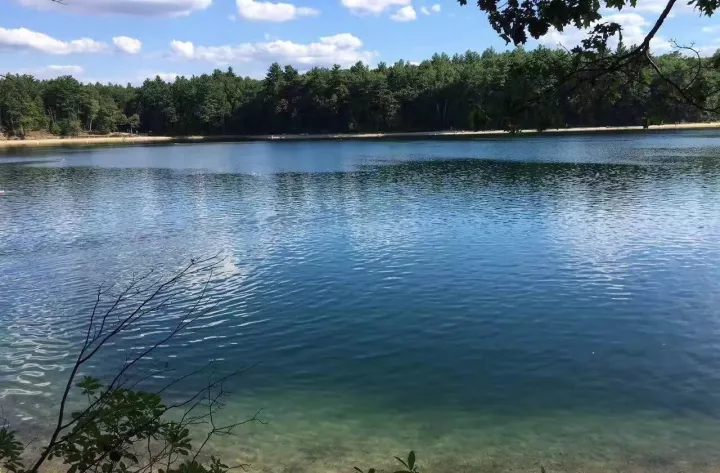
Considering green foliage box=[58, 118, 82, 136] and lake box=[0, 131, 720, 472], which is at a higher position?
green foliage box=[58, 118, 82, 136]

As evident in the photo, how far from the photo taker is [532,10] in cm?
532

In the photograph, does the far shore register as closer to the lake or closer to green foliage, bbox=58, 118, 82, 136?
green foliage, bbox=58, 118, 82, 136

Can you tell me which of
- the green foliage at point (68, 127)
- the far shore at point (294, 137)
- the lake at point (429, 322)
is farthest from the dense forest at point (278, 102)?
the lake at point (429, 322)

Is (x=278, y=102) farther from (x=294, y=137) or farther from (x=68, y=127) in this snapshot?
(x=68, y=127)

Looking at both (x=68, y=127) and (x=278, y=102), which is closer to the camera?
(x=278, y=102)

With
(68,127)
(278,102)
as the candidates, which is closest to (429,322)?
(278,102)

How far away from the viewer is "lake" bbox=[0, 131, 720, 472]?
29.0 ft

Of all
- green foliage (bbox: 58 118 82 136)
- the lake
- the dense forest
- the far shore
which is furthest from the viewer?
green foliage (bbox: 58 118 82 136)

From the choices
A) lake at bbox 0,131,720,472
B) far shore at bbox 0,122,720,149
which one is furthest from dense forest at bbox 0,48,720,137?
lake at bbox 0,131,720,472

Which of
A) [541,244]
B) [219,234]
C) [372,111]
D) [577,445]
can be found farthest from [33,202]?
[372,111]

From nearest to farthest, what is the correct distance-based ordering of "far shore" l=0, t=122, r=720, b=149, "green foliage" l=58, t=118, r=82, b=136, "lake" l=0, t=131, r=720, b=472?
"lake" l=0, t=131, r=720, b=472 < "far shore" l=0, t=122, r=720, b=149 < "green foliage" l=58, t=118, r=82, b=136

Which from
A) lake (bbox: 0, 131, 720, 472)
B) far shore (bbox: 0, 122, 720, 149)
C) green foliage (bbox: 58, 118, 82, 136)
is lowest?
lake (bbox: 0, 131, 720, 472)

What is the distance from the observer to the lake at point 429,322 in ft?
29.0

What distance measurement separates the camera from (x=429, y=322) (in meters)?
13.7
